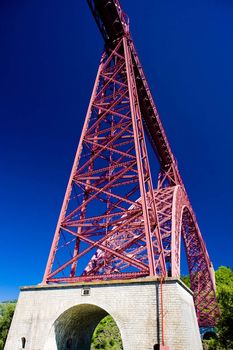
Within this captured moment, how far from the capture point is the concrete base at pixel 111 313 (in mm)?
6672

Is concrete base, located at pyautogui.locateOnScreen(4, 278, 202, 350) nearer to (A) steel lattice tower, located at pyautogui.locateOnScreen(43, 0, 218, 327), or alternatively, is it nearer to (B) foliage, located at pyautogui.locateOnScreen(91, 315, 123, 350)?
(A) steel lattice tower, located at pyautogui.locateOnScreen(43, 0, 218, 327)

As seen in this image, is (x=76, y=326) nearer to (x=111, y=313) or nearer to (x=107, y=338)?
(x=111, y=313)

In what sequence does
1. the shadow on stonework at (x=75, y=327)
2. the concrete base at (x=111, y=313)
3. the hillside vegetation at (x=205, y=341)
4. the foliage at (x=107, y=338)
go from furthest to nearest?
the foliage at (x=107, y=338) → the hillside vegetation at (x=205, y=341) → the shadow on stonework at (x=75, y=327) → the concrete base at (x=111, y=313)

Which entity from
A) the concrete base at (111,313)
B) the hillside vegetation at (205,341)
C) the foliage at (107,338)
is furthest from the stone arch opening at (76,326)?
the foliage at (107,338)

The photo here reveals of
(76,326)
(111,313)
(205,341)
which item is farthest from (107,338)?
(111,313)

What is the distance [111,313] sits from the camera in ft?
23.6

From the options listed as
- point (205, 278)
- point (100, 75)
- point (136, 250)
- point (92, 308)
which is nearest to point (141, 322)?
point (92, 308)

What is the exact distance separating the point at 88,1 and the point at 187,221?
20.9m

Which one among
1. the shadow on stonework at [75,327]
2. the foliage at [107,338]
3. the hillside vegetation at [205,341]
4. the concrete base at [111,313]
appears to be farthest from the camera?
the foliage at [107,338]

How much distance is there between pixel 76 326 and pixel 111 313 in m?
2.82

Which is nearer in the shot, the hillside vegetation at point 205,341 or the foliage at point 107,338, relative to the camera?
the hillside vegetation at point 205,341

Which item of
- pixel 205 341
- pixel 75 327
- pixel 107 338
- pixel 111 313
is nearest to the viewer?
pixel 111 313

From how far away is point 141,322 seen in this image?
690cm

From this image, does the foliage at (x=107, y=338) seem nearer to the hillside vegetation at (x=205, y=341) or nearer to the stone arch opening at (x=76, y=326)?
the hillside vegetation at (x=205, y=341)
